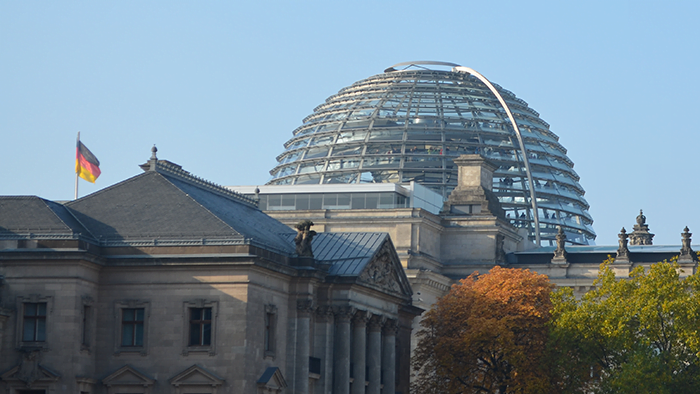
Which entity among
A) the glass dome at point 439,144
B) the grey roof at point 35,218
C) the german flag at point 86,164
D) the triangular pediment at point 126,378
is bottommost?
the triangular pediment at point 126,378

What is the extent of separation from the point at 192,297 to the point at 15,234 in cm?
806

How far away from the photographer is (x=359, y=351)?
271ft

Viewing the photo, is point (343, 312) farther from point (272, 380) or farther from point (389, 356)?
point (389, 356)

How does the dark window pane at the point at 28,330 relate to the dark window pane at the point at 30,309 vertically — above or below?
below

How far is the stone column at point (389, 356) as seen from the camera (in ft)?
286

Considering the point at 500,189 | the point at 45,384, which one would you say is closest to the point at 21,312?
the point at 45,384

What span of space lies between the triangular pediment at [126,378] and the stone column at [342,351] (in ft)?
38.0

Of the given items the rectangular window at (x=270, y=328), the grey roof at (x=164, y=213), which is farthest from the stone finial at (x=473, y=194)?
the rectangular window at (x=270, y=328)

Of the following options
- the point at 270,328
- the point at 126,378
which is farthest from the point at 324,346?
the point at 126,378

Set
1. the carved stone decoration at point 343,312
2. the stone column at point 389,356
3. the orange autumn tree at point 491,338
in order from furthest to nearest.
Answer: the orange autumn tree at point 491,338 → the stone column at point 389,356 → the carved stone decoration at point 343,312

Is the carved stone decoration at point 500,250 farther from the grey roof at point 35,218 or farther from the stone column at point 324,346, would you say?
the grey roof at point 35,218

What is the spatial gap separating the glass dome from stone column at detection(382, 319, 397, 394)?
210ft

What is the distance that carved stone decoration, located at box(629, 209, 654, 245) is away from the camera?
148500 mm

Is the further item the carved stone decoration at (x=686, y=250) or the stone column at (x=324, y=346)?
the carved stone decoration at (x=686, y=250)
